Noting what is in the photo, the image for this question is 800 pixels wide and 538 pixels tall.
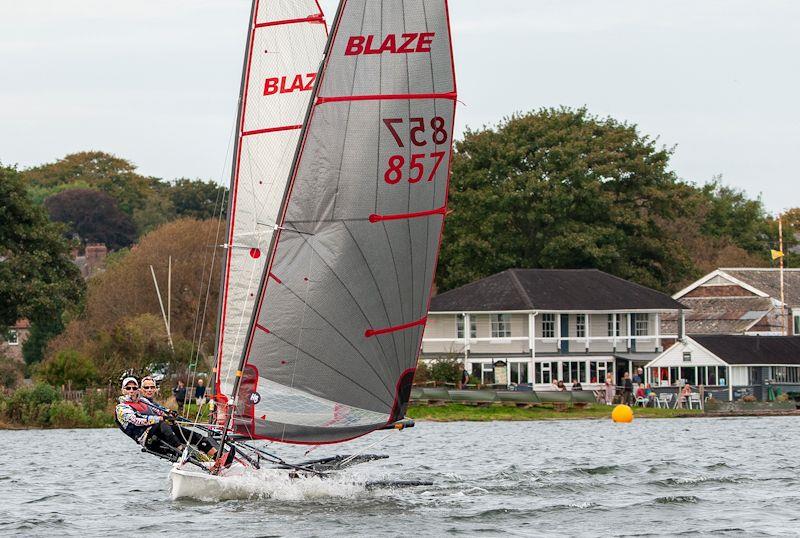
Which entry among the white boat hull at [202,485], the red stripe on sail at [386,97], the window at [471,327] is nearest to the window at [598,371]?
the window at [471,327]

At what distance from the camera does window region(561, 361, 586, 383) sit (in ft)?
251

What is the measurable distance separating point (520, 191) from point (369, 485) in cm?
6010

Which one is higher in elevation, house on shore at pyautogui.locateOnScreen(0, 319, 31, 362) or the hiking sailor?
house on shore at pyautogui.locateOnScreen(0, 319, 31, 362)

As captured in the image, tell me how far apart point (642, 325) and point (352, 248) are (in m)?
Result: 58.4

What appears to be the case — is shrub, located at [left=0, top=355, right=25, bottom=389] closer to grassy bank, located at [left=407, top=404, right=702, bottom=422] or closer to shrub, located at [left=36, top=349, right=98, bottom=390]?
shrub, located at [left=36, top=349, right=98, bottom=390]

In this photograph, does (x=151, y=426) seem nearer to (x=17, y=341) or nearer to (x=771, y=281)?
(x=771, y=281)

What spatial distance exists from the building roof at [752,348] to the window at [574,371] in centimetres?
810

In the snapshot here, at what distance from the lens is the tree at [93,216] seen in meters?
125

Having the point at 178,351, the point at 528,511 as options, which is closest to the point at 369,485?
the point at 528,511

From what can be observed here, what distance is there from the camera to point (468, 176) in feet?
281

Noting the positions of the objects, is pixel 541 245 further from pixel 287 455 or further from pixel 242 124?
pixel 242 124

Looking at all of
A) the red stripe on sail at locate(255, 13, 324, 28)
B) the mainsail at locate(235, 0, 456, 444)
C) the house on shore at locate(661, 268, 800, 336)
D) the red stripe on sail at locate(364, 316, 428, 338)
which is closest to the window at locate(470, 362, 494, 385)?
the house on shore at locate(661, 268, 800, 336)

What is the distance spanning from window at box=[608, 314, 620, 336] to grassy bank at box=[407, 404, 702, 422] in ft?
53.1

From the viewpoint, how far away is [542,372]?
248 ft
